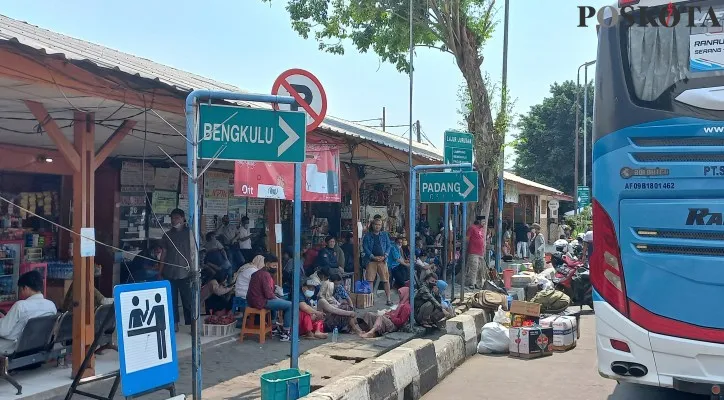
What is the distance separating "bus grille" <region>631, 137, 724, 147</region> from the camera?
4898 mm

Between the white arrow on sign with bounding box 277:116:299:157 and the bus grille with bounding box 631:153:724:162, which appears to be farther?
the white arrow on sign with bounding box 277:116:299:157

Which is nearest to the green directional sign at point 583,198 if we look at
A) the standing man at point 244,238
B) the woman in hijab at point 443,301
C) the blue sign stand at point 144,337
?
the standing man at point 244,238

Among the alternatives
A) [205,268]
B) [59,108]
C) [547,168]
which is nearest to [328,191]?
[205,268]

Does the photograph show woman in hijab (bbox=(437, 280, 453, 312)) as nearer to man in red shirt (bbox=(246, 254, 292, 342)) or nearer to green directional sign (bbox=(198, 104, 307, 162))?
man in red shirt (bbox=(246, 254, 292, 342))

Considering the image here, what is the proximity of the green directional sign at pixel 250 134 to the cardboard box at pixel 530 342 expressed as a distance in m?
5.40

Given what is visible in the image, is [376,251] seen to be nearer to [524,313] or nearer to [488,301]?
[488,301]

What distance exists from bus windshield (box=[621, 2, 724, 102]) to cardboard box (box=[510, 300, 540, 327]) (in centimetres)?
534

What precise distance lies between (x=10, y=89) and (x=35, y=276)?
7.32ft

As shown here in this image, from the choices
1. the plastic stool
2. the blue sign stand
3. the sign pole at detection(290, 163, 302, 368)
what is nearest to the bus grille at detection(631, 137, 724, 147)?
the sign pole at detection(290, 163, 302, 368)

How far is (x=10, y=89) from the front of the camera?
566 centimetres

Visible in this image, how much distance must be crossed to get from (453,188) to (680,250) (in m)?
5.23

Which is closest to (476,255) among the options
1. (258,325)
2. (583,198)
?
(258,325)

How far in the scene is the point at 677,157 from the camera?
502cm

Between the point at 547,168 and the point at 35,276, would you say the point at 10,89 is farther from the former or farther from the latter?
the point at 547,168
